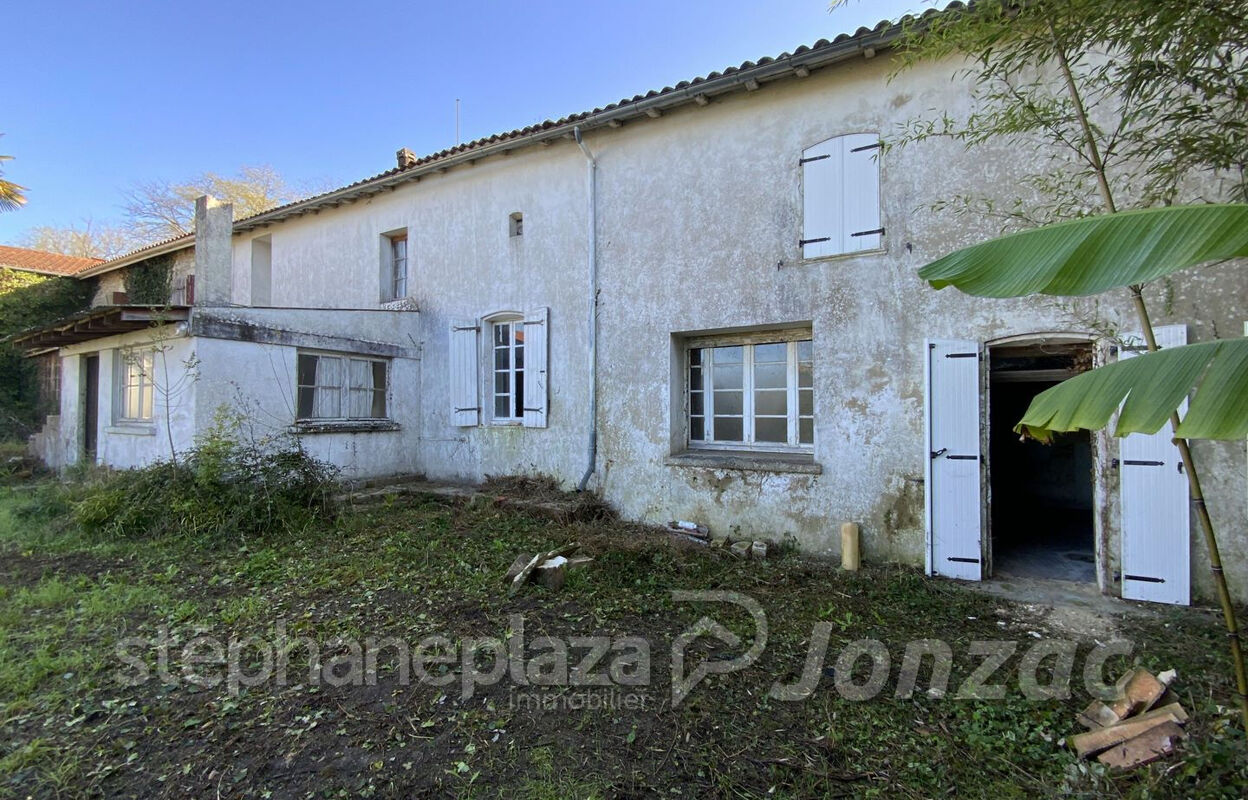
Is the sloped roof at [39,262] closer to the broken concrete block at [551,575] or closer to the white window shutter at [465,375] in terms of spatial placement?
the white window shutter at [465,375]

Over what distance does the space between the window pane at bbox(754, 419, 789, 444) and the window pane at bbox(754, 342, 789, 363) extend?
0.72 m

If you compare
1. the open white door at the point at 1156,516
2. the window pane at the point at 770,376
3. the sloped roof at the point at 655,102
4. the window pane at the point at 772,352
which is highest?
Answer: the sloped roof at the point at 655,102

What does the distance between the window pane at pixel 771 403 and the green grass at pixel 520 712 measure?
2036mm

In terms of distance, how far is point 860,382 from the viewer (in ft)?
17.7

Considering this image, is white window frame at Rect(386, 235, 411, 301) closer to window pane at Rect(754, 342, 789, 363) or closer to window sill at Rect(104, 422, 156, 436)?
window sill at Rect(104, 422, 156, 436)

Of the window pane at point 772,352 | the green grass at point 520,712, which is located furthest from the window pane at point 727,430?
the green grass at point 520,712

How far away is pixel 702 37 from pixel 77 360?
37.6 ft

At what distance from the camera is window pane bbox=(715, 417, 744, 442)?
6551 millimetres

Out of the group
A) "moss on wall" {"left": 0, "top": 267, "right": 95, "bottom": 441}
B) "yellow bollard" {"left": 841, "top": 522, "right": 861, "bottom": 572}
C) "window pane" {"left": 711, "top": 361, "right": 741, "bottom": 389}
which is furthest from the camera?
"moss on wall" {"left": 0, "top": 267, "right": 95, "bottom": 441}

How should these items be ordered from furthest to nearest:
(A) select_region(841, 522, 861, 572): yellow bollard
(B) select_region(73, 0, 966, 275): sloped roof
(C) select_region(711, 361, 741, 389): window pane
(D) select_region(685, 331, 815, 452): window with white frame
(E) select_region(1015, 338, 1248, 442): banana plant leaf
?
(C) select_region(711, 361, 741, 389): window pane
(D) select_region(685, 331, 815, 452): window with white frame
(A) select_region(841, 522, 861, 572): yellow bollard
(B) select_region(73, 0, 966, 275): sloped roof
(E) select_region(1015, 338, 1248, 442): banana plant leaf

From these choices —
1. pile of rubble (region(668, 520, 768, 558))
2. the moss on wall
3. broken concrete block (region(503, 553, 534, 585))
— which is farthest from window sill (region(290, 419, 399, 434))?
the moss on wall

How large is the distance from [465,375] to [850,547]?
5.87m

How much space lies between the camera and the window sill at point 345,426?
7.48 m

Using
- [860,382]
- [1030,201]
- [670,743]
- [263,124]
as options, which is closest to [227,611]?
[670,743]
